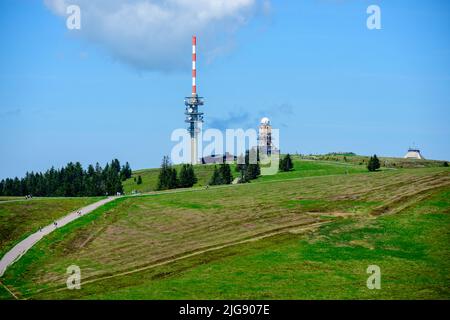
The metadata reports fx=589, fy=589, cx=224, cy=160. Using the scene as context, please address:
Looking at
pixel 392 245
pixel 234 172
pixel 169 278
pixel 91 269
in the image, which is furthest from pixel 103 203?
pixel 234 172

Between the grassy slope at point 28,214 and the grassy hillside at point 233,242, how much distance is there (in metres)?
5.27

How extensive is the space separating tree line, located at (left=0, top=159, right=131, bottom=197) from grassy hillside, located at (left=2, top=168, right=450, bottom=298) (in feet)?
152

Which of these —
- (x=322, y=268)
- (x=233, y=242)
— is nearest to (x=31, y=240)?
(x=233, y=242)

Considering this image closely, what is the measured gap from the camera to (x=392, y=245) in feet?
223

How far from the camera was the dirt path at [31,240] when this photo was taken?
227 feet

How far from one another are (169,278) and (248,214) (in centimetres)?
2841

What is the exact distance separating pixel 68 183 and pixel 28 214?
69917 mm

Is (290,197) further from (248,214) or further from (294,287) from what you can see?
(294,287)

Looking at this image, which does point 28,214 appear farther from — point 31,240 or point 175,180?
point 175,180

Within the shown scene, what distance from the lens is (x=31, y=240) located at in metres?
77.1

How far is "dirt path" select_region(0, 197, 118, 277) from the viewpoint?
6906 centimetres

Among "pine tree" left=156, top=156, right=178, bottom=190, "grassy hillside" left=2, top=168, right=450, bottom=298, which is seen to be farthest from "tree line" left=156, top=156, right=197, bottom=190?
"grassy hillside" left=2, top=168, right=450, bottom=298

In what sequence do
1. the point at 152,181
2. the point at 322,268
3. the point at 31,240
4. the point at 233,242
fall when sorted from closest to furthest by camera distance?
the point at 322,268, the point at 233,242, the point at 31,240, the point at 152,181

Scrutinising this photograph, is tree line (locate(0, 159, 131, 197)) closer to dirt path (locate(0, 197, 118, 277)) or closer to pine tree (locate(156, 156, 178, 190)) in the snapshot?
pine tree (locate(156, 156, 178, 190))
